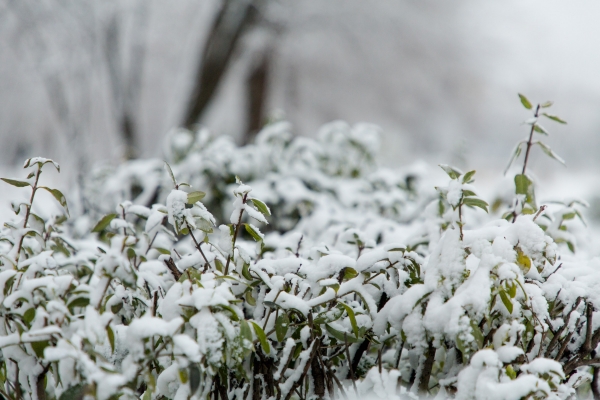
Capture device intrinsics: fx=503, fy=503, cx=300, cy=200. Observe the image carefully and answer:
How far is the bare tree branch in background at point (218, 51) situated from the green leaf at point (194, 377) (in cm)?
623

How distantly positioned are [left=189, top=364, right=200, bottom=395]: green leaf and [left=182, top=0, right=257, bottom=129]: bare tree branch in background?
6.23 meters

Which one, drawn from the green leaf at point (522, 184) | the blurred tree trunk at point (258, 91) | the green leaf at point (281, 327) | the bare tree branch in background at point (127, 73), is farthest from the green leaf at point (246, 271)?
the blurred tree trunk at point (258, 91)

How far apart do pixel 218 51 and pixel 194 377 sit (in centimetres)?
664

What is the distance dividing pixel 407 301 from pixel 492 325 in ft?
0.62

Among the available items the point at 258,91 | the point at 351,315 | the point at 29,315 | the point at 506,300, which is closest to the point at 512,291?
the point at 506,300

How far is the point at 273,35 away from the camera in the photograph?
7.27 metres

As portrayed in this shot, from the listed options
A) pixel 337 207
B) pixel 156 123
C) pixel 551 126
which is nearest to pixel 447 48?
pixel 551 126

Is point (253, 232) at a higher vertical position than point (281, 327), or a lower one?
higher

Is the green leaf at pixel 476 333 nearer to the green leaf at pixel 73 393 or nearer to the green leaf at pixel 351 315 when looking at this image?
the green leaf at pixel 351 315

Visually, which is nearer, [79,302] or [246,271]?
[79,302]

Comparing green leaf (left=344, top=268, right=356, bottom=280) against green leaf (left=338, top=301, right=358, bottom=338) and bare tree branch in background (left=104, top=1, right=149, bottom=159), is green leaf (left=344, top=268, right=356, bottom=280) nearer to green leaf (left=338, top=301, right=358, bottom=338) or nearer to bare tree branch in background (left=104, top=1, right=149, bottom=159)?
green leaf (left=338, top=301, right=358, bottom=338)

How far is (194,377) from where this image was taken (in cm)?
76

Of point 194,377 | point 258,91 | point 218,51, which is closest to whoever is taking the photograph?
point 194,377

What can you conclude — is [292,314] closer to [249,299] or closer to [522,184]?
[249,299]
